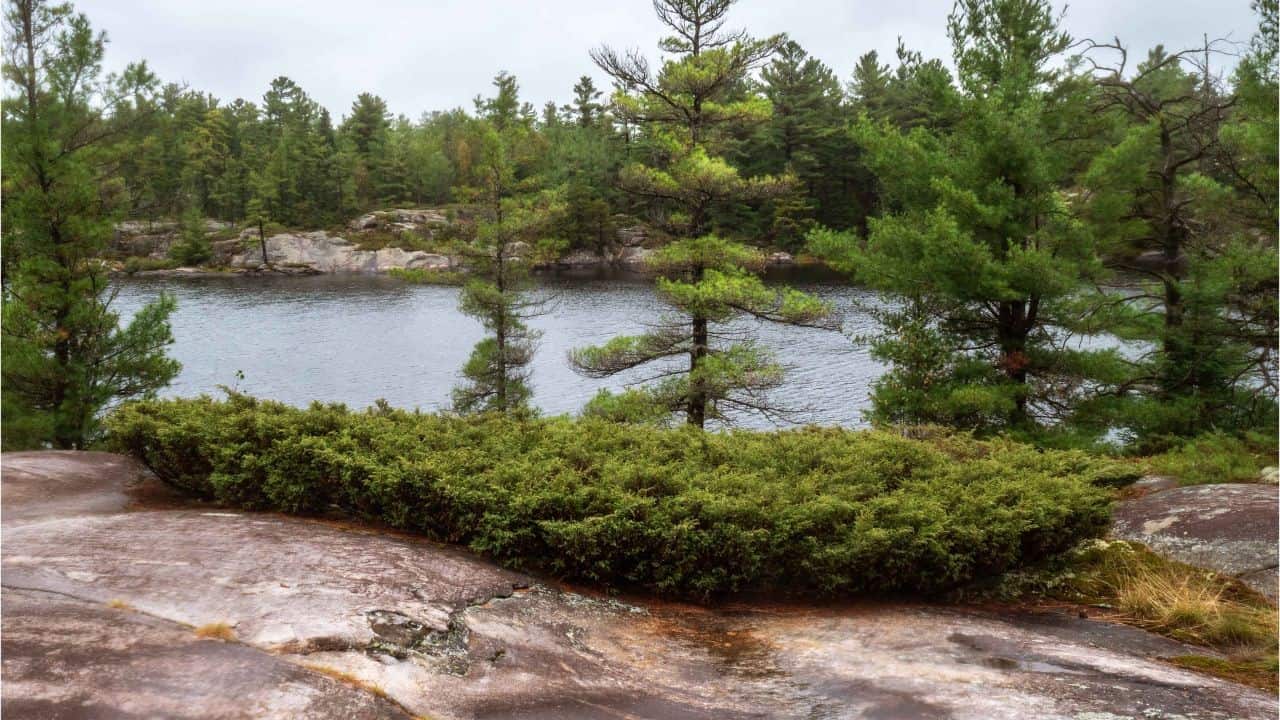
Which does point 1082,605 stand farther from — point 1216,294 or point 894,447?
point 1216,294

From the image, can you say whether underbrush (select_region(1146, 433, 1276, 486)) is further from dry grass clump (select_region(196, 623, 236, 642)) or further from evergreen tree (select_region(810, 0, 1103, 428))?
dry grass clump (select_region(196, 623, 236, 642))

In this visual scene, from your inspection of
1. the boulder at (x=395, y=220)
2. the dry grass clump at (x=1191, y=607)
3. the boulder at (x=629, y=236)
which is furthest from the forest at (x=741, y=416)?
the boulder at (x=395, y=220)

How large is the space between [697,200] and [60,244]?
11.1m

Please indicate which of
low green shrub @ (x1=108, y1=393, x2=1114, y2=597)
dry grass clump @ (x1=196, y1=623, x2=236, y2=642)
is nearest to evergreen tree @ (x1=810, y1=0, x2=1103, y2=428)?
low green shrub @ (x1=108, y1=393, x2=1114, y2=597)

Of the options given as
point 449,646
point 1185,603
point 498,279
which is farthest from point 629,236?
point 449,646

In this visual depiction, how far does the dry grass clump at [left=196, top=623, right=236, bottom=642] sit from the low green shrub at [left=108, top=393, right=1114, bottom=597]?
6.05 ft

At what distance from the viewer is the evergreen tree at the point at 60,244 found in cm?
1376

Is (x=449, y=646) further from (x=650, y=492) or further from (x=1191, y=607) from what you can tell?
(x=1191, y=607)

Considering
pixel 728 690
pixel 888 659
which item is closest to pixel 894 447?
pixel 888 659

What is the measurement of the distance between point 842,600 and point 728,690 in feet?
5.88

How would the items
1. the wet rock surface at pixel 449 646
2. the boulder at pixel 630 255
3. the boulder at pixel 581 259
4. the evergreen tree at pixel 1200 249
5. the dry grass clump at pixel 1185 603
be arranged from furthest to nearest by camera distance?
the boulder at pixel 630 255 → the boulder at pixel 581 259 → the evergreen tree at pixel 1200 249 → the dry grass clump at pixel 1185 603 → the wet rock surface at pixel 449 646

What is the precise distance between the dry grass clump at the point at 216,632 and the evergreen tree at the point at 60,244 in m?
12.5

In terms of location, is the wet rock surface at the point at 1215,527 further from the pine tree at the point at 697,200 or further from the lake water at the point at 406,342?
the lake water at the point at 406,342

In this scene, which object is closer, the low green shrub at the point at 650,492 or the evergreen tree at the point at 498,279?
the low green shrub at the point at 650,492
